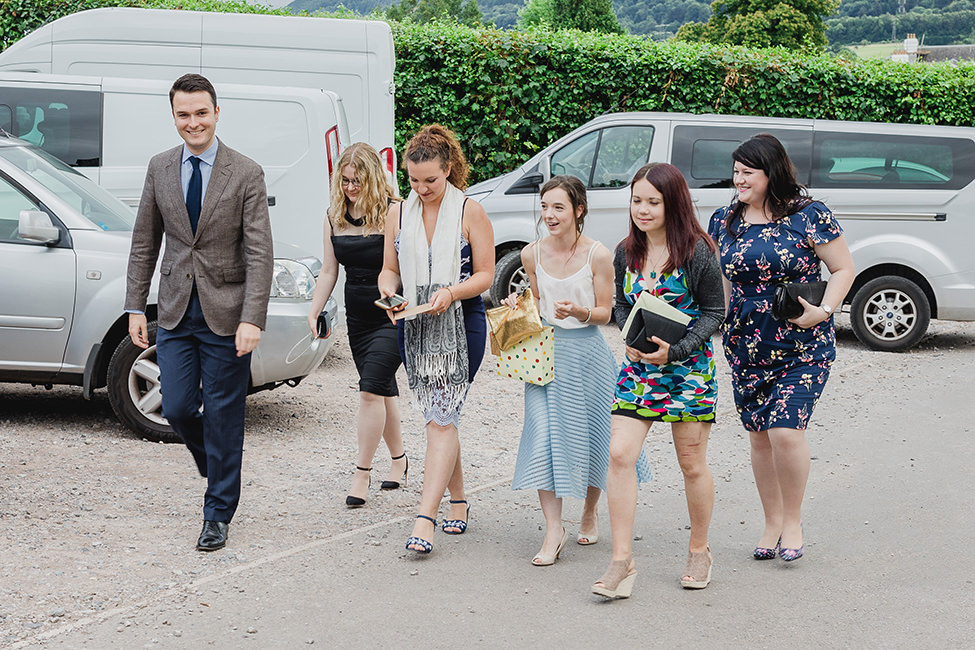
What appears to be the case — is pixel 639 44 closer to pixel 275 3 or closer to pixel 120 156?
pixel 275 3

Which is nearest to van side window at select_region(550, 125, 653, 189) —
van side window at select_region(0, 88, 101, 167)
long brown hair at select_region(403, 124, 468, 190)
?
van side window at select_region(0, 88, 101, 167)

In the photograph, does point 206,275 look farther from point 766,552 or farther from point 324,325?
point 766,552

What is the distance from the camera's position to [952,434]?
300 inches

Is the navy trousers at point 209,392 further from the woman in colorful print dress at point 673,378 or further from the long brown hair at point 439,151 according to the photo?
the woman in colorful print dress at point 673,378

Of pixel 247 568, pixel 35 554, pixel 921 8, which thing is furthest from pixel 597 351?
pixel 921 8

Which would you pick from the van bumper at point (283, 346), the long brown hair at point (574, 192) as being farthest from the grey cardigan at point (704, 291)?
the van bumper at point (283, 346)

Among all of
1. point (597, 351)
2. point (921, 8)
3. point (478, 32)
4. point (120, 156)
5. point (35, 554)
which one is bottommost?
point (35, 554)

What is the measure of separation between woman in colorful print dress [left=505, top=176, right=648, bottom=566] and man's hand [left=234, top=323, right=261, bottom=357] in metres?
1.13

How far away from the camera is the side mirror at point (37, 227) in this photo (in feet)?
21.6

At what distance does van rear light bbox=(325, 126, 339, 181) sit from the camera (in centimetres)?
934

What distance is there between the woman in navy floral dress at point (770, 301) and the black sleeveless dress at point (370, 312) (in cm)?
175

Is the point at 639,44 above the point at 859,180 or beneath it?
above

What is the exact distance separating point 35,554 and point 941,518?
430cm

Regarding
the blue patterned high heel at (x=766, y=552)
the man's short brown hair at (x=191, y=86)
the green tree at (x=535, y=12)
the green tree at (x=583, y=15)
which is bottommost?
Result: the blue patterned high heel at (x=766, y=552)
